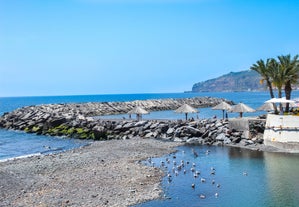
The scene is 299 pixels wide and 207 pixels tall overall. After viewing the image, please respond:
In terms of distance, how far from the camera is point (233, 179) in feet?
89.4

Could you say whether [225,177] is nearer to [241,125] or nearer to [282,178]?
[282,178]

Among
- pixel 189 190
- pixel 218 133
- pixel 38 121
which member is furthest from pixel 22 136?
pixel 189 190

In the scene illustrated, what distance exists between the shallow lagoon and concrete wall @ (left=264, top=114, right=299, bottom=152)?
1890 mm

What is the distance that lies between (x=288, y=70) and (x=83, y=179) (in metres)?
29.2

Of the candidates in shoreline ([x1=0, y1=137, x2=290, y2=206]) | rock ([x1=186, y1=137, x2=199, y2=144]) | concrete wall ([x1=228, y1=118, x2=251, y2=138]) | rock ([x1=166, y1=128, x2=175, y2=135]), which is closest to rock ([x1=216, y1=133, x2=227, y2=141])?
concrete wall ([x1=228, y1=118, x2=251, y2=138])

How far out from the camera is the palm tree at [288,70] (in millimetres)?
45531

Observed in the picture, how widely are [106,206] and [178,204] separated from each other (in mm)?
4020

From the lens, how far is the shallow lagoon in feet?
73.6

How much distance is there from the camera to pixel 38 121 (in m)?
61.1

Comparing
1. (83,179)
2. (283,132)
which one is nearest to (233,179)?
(83,179)

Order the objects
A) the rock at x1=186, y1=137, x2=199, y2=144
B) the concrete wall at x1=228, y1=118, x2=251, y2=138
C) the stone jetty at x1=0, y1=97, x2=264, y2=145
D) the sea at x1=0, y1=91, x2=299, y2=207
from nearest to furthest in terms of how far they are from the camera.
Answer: the sea at x1=0, y1=91, x2=299, y2=207 < the concrete wall at x1=228, y1=118, x2=251, y2=138 < the stone jetty at x1=0, y1=97, x2=264, y2=145 < the rock at x1=186, y1=137, x2=199, y2=144

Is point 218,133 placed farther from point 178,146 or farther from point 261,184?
point 261,184

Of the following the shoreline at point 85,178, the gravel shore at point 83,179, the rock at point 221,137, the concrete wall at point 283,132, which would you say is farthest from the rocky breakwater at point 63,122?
the concrete wall at point 283,132

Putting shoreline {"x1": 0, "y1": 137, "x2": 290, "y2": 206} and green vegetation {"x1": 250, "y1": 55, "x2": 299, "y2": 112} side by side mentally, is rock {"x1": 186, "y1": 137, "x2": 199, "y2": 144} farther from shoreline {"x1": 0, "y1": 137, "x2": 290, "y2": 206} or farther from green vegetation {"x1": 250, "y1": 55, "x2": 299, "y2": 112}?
green vegetation {"x1": 250, "y1": 55, "x2": 299, "y2": 112}
